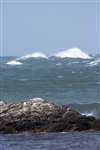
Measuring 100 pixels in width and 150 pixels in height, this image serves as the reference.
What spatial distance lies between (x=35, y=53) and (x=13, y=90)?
71.8 metres

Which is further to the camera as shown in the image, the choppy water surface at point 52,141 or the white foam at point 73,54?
the white foam at point 73,54

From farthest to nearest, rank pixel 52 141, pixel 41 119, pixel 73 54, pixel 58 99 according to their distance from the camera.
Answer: pixel 73 54 < pixel 58 99 < pixel 41 119 < pixel 52 141

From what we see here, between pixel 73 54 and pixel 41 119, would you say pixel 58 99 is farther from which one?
pixel 73 54

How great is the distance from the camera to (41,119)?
985 inches

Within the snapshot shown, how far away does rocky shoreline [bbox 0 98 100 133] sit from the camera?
24.5 metres

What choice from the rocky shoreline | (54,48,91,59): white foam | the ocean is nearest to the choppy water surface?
the ocean

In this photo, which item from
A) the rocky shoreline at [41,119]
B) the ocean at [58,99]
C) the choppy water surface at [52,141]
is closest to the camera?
the choppy water surface at [52,141]

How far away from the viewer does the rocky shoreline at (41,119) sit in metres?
24.5

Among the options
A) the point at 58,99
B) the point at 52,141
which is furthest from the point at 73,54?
the point at 52,141

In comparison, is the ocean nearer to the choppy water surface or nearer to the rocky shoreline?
the choppy water surface

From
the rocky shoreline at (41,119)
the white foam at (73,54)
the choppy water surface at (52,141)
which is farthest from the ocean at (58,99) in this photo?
the white foam at (73,54)

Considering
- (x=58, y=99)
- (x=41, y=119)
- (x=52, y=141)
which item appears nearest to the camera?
(x=52, y=141)

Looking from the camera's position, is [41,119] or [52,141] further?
[41,119]

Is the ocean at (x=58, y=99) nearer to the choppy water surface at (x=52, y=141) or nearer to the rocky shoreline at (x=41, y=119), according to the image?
the choppy water surface at (x=52, y=141)
